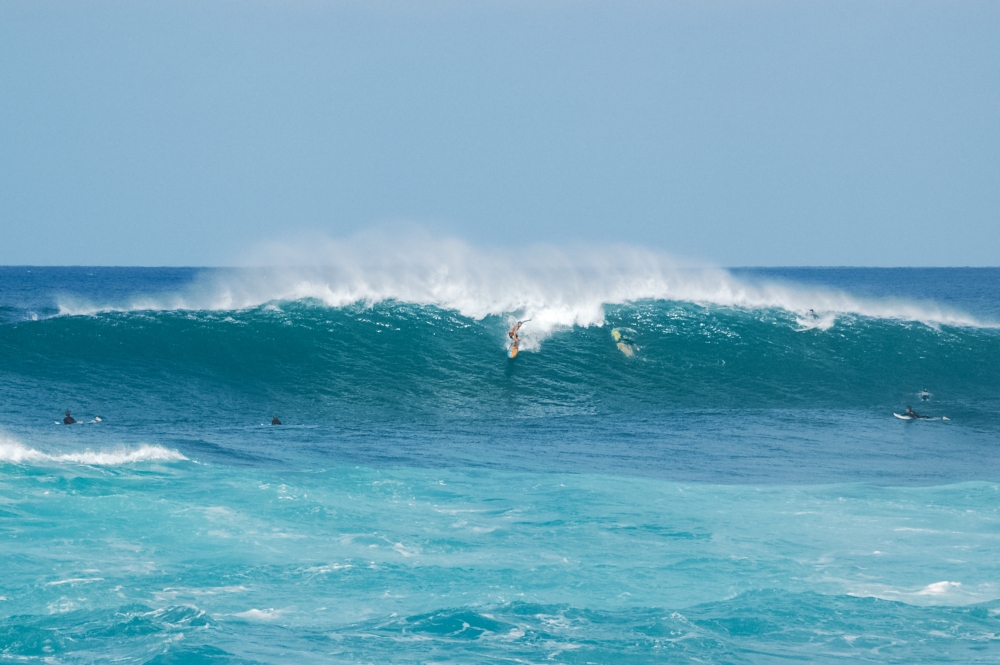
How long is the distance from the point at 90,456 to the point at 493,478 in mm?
7883

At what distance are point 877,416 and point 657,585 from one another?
15.9 meters

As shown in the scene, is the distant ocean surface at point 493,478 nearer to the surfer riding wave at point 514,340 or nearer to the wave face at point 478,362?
the wave face at point 478,362

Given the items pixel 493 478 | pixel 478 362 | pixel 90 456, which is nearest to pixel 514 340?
pixel 478 362

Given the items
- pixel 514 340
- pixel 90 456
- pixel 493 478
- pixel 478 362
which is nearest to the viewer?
pixel 493 478

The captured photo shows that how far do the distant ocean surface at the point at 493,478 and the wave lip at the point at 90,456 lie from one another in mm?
113

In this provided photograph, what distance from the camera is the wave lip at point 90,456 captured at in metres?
18.4

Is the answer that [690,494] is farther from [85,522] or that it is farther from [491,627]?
[85,522]

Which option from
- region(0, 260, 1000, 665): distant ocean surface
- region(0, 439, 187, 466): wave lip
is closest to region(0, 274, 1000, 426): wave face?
region(0, 260, 1000, 665): distant ocean surface

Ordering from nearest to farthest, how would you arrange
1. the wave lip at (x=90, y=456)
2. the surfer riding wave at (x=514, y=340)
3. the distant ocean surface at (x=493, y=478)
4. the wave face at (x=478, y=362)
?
1. the distant ocean surface at (x=493, y=478)
2. the wave lip at (x=90, y=456)
3. the wave face at (x=478, y=362)
4. the surfer riding wave at (x=514, y=340)

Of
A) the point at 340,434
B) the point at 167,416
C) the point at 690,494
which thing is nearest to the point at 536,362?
the point at 340,434

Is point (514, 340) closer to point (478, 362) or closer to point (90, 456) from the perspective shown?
point (478, 362)

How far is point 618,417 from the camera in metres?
25.2

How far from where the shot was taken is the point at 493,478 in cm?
1823

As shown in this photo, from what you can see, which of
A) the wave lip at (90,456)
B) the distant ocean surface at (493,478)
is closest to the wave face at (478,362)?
the distant ocean surface at (493,478)
